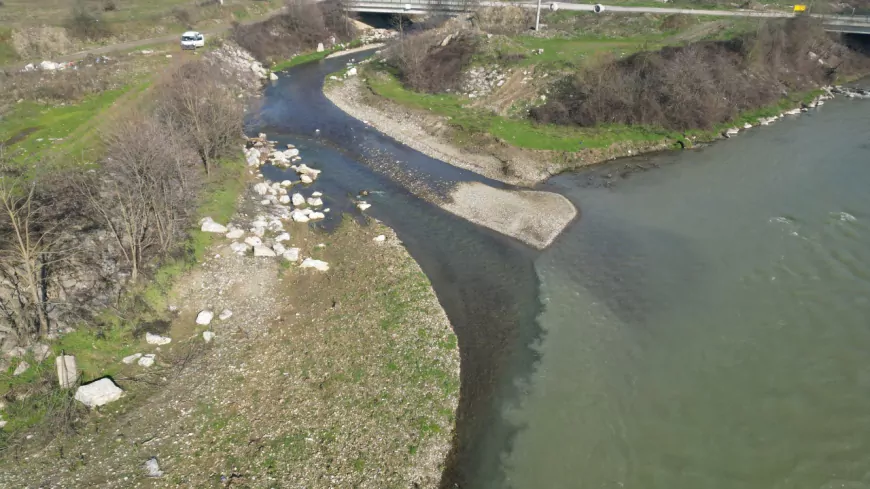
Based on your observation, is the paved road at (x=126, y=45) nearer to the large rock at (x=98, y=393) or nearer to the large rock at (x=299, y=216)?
the large rock at (x=299, y=216)

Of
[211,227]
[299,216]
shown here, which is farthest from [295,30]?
[211,227]

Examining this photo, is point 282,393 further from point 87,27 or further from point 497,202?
point 87,27

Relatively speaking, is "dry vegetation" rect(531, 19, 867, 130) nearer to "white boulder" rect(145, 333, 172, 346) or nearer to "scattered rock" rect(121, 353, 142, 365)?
"white boulder" rect(145, 333, 172, 346)

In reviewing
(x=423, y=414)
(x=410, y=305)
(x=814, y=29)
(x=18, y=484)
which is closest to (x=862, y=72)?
(x=814, y=29)

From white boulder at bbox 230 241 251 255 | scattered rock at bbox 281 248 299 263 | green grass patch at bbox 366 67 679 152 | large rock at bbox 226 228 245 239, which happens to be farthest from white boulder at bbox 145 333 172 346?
green grass patch at bbox 366 67 679 152

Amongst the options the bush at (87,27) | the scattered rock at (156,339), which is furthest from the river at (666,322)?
the bush at (87,27)

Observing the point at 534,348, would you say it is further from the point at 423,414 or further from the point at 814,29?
the point at 814,29
